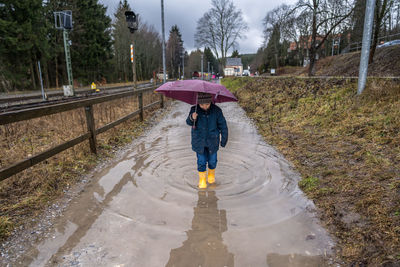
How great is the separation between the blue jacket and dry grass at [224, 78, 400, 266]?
5.08 ft

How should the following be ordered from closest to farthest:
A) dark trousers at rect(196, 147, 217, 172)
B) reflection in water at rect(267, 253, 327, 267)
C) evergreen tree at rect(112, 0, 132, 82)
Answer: reflection in water at rect(267, 253, 327, 267) < dark trousers at rect(196, 147, 217, 172) < evergreen tree at rect(112, 0, 132, 82)

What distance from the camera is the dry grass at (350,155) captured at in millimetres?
2451

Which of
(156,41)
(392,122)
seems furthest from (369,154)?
(156,41)

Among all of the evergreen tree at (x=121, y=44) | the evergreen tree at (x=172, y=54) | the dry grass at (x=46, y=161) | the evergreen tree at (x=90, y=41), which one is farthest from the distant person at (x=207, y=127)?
the evergreen tree at (x=172, y=54)

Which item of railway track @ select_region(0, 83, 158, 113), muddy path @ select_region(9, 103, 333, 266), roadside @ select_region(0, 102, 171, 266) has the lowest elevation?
muddy path @ select_region(9, 103, 333, 266)

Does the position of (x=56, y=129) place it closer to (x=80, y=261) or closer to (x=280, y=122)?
(x=80, y=261)

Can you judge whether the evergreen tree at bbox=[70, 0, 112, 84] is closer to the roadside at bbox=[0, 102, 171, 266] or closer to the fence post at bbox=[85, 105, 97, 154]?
the fence post at bbox=[85, 105, 97, 154]

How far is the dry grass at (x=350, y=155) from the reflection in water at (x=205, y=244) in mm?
1139

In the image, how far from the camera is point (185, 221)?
2.98 m

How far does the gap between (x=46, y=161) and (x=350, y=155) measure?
5.42 m

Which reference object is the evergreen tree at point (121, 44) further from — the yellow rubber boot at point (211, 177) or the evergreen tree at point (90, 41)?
the yellow rubber boot at point (211, 177)

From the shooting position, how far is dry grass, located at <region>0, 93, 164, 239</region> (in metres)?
3.20

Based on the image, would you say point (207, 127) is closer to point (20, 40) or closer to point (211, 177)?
point (211, 177)

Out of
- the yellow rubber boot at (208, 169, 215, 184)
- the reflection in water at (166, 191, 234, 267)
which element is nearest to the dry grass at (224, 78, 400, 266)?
the reflection in water at (166, 191, 234, 267)
